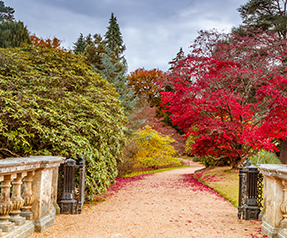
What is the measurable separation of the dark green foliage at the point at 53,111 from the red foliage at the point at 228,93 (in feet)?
14.1

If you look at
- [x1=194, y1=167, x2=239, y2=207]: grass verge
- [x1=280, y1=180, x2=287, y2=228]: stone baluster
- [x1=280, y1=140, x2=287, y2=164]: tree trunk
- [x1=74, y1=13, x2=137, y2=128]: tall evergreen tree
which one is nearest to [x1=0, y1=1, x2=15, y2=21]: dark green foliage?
[x1=74, y1=13, x2=137, y2=128]: tall evergreen tree

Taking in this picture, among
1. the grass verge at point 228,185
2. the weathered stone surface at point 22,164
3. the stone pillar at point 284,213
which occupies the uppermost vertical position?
the weathered stone surface at point 22,164

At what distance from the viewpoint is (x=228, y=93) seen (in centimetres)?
1020

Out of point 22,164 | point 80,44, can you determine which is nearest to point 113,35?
point 80,44

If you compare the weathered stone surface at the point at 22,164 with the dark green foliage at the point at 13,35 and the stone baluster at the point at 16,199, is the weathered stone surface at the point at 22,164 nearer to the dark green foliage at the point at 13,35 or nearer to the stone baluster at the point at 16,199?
the stone baluster at the point at 16,199

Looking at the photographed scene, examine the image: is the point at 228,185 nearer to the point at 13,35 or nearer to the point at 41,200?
the point at 41,200

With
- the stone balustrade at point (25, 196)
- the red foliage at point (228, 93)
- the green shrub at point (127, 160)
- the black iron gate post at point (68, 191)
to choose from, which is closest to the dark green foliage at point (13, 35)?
the green shrub at point (127, 160)

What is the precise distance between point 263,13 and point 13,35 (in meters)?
17.0

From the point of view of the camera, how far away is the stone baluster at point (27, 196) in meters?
3.39

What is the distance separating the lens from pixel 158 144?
18031 mm

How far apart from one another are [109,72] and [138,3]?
795 cm

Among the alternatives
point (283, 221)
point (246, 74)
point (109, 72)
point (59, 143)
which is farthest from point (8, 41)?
point (283, 221)

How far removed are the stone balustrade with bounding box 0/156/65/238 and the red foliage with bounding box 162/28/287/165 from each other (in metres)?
7.19

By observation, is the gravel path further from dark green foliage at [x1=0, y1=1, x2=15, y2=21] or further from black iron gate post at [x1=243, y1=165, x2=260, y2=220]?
dark green foliage at [x1=0, y1=1, x2=15, y2=21]
